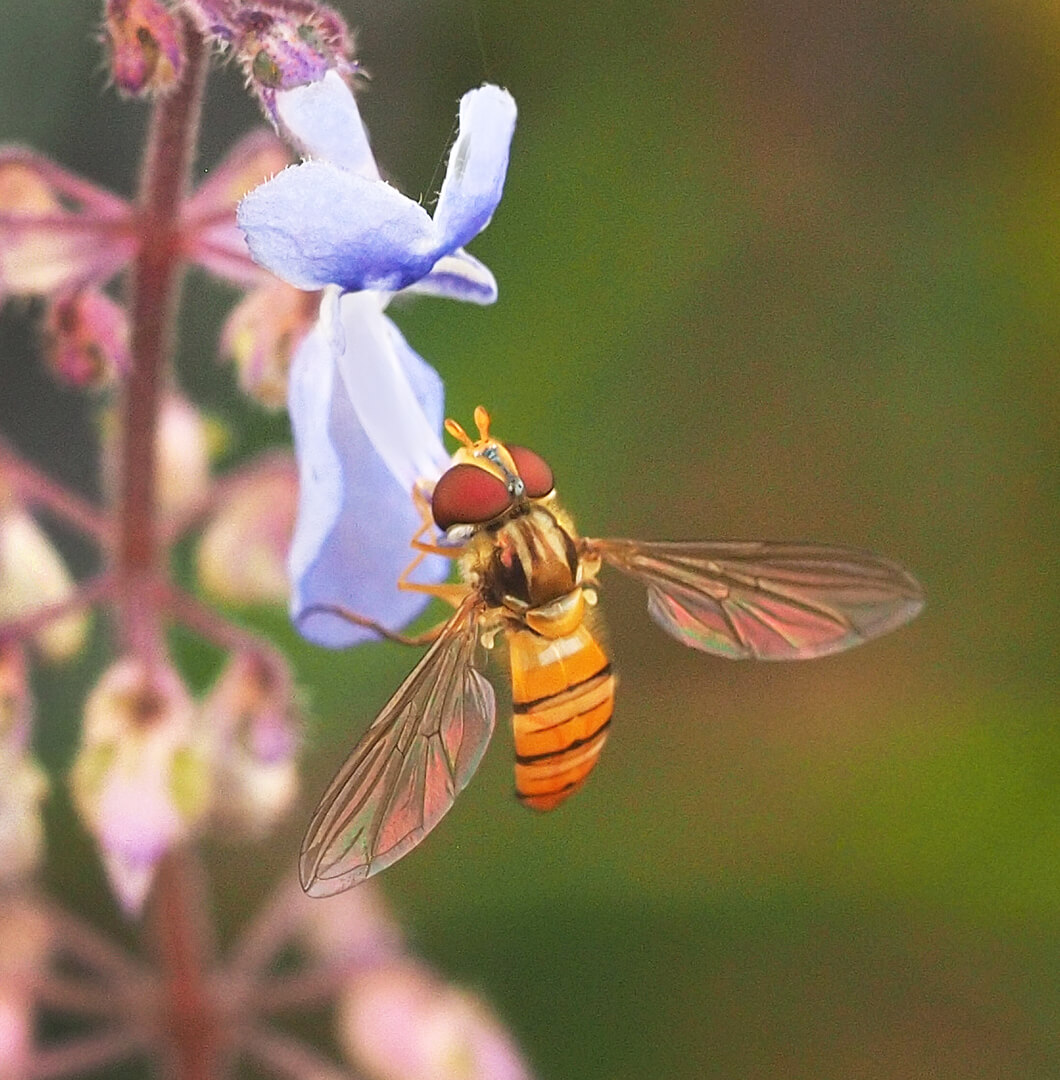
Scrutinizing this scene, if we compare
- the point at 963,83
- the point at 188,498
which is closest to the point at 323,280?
the point at 188,498

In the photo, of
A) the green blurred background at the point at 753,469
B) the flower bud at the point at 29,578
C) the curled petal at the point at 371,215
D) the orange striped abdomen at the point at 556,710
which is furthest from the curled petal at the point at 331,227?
the green blurred background at the point at 753,469

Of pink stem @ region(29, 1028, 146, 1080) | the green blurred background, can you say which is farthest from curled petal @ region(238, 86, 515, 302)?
the green blurred background

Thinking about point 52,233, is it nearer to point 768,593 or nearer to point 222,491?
point 222,491

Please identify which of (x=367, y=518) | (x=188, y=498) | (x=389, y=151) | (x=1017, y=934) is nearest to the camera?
(x=367, y=518)

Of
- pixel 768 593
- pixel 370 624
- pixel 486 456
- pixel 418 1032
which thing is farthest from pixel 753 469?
pixel 370 624

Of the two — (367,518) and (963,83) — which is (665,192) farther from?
(367,518)

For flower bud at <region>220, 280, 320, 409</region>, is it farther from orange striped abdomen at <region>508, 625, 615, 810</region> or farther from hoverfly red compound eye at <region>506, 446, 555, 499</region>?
orange striped abdomen at <region>508, 625, 615, 810</region>

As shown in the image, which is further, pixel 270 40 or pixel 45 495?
pixel 45 495
